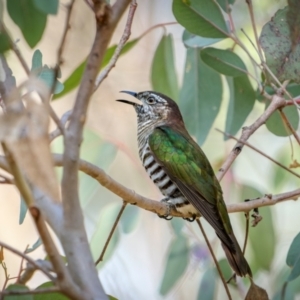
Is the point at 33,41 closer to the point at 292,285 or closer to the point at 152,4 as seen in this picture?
the point at 292,285

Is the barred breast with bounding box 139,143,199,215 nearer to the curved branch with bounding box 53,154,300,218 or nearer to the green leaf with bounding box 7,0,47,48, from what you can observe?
the curved branch with bounding box 53,154,300,218

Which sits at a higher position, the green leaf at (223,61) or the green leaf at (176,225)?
the green leaf at (223,61)

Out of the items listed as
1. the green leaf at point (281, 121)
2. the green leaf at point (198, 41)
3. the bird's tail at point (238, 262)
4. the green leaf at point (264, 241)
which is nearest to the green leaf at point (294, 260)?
the bird's tail at point (238, 262)

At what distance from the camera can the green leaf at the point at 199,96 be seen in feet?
11.0

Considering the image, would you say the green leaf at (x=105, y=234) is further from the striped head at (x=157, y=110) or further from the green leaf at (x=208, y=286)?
the green leaf at (x=208, y=286)

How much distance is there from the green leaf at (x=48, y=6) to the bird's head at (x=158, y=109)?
1.85 metres

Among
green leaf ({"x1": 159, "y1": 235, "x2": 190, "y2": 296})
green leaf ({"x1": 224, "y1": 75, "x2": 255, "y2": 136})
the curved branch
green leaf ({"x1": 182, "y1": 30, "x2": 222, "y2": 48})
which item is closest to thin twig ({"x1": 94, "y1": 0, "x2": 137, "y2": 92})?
the curved branch

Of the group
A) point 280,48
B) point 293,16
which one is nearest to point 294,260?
point 280,48

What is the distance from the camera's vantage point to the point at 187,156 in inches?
123

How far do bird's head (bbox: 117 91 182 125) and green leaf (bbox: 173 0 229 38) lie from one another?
83 centimetres

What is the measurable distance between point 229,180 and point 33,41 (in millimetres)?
2401

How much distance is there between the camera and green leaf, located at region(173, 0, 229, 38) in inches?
106

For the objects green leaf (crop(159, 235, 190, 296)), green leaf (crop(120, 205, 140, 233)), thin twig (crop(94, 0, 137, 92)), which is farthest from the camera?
green leaf (crop(159, 235, 190, 296))

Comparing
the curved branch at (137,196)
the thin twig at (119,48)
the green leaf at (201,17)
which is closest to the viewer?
the curved branch at (137,196)
